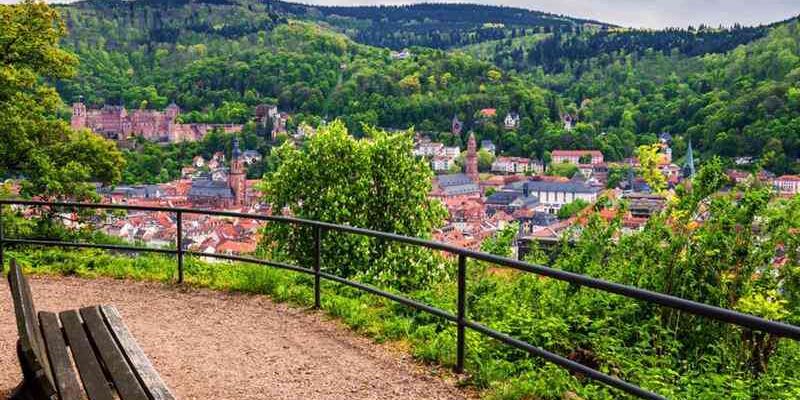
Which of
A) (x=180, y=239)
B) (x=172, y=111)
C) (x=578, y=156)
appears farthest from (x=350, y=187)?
(x=172, y=111)

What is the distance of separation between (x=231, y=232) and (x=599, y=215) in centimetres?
3632

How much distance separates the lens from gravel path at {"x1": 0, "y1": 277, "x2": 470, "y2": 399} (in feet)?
15.8

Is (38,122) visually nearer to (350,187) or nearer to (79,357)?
(350,187)

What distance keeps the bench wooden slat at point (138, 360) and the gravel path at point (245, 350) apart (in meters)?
A: 0.72

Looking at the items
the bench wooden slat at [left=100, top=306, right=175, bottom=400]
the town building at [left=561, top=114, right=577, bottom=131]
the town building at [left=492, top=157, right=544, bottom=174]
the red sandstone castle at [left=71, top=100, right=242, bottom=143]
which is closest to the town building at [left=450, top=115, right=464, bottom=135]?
the town building at [left=492, top=157, right=544, bottom=174]

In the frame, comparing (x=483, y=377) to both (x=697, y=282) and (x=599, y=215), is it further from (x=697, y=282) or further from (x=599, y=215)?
(x=599, y=215)

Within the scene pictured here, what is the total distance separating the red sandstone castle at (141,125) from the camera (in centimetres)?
11069

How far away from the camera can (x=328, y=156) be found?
15.3m

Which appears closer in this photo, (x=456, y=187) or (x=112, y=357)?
(x=112, y=357)

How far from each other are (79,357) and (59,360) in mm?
132

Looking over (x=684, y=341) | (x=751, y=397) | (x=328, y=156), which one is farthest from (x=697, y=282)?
(x=328, y=156)

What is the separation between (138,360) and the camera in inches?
145

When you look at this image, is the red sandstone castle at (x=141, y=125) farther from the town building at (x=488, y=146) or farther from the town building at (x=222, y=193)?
the town building at (x=488, y=146)

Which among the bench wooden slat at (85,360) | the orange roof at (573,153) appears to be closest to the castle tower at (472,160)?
the orange roof at (573,153)
